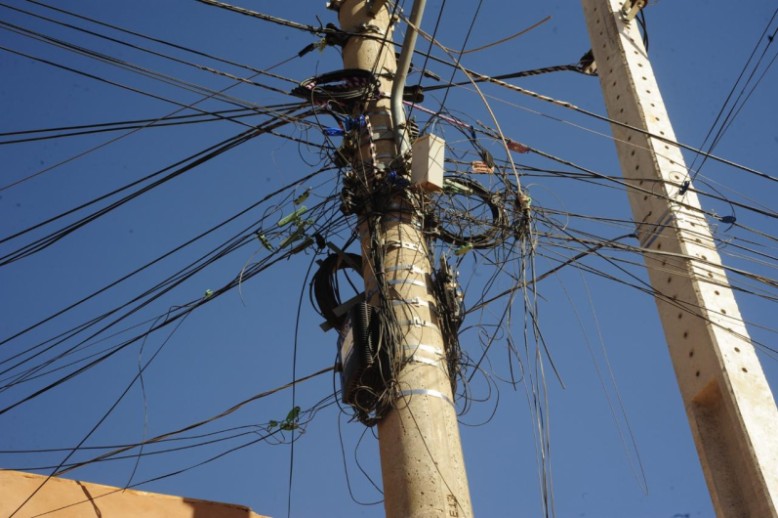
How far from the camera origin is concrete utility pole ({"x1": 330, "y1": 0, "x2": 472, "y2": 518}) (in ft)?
15.7

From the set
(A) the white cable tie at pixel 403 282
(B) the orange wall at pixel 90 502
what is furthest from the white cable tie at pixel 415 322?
(B) the orange wall at pixel 90 502

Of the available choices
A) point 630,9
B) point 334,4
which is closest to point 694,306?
point 630,9

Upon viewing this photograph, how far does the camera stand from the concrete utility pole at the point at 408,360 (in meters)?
4.79

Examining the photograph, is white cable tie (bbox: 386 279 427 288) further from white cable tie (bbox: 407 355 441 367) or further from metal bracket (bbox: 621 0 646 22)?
metal bracket (bbox: 621 0 646 22)

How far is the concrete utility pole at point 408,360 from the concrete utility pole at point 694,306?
5.28ft

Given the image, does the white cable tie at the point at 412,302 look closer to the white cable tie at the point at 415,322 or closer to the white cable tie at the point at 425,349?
the white cable tie at the point at 415,322

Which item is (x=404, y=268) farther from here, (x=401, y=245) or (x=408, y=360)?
(x=408, y=360)

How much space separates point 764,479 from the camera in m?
5.29

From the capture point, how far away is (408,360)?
17.2 ft

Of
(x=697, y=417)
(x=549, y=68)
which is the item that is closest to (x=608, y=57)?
(x=549, y=68)

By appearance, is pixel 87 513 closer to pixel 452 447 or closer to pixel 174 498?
pixel 174 498

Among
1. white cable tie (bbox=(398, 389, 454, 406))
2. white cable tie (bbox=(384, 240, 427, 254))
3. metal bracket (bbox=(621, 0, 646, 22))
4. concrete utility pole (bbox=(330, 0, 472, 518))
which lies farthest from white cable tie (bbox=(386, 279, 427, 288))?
metal bracket (bbox=(621, 0, 646, 22))

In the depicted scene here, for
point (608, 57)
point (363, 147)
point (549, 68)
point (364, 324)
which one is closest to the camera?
point (364, 324)

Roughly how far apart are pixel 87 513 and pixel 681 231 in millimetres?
4329
